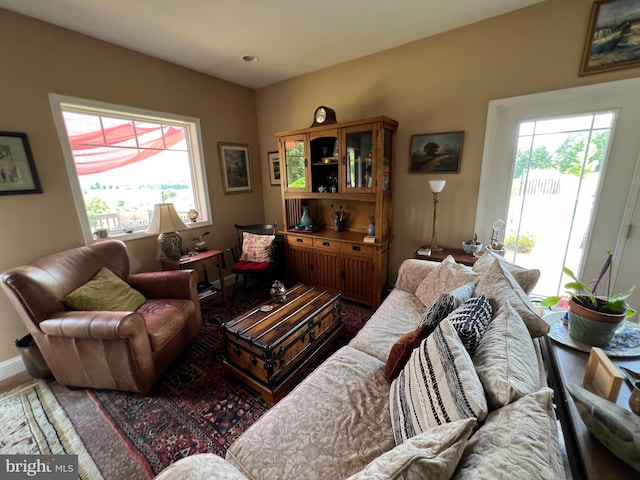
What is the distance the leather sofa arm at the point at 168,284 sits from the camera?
2238 mm

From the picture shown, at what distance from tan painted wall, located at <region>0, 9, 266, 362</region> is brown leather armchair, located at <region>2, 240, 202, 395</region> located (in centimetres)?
38

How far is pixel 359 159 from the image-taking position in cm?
267

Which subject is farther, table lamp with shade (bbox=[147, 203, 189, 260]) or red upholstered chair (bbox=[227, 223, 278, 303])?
red upholstered chair (bbox=[227, 223, 278, 303])

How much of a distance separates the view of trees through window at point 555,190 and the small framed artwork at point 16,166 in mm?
4063

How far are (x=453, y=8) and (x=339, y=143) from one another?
135cm

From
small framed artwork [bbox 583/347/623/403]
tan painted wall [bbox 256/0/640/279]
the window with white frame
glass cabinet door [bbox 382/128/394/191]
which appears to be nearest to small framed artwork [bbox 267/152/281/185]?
tan painted wall [bbox 256/0/640/279]

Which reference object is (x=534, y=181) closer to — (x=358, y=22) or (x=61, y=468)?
(x=358, y=22)

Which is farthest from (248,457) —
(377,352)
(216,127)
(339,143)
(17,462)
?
(216,127)

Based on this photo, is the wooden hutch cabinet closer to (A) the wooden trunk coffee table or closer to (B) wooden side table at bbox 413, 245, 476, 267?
(B) wooden side table at bbox 413, 245, 476, 267

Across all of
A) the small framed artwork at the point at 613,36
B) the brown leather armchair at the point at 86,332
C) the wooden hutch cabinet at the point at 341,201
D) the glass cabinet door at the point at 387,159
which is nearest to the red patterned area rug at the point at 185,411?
the brown leather armchair at the point at 86,332

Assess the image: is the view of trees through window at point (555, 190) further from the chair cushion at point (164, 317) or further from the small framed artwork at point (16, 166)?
the small framed artwork at point (16, 166)

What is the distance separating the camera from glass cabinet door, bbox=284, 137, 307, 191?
9.75 ft

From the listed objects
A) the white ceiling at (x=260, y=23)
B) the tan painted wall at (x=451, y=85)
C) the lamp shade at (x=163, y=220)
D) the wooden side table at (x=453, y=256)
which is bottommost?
the wooden side table at (x=453, y=256)

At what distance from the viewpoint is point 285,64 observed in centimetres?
296
